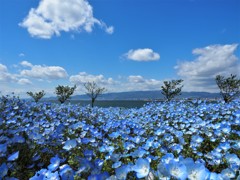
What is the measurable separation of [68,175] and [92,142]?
6.90ft

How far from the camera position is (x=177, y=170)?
178 centimetres

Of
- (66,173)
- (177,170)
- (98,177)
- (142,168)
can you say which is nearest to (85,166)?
(66,173)

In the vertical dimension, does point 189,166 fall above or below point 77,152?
above

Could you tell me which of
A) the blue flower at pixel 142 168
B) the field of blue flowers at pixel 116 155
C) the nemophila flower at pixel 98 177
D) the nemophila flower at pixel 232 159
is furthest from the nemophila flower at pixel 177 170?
the nemophila flower at pixel 232 159

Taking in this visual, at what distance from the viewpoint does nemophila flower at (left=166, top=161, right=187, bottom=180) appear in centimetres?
171

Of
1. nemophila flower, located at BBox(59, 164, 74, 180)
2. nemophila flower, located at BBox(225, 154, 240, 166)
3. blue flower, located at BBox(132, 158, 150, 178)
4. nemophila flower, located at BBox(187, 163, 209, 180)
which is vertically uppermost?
nemophila flower, located at BBox(187, 163, 209, 180)

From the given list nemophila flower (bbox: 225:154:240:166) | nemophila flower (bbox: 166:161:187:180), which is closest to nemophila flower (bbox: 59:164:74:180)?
nemophila flower (bbox: 166:161:187:180)

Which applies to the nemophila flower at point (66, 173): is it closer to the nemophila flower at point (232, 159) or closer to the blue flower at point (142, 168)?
the blue flower at point (142, 168)

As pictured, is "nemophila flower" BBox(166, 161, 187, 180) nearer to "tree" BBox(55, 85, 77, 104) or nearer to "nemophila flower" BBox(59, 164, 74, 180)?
"nemophila flower" BBox(59, 164, 74, 180)

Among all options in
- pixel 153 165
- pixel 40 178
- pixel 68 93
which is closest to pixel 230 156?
pixel 153 165

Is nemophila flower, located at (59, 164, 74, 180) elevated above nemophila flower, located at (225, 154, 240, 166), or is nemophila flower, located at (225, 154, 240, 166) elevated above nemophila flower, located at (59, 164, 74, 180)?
nemophila flower, located at (59, 164, 74, 180)

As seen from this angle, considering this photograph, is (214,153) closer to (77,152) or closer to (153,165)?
(153,165)

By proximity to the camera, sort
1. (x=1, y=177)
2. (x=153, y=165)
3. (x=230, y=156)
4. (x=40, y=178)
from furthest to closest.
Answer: (x=153, y=165), (x=230, y=156), (x=1, y=177), (x=40, y=178)

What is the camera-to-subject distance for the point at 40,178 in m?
1.99
